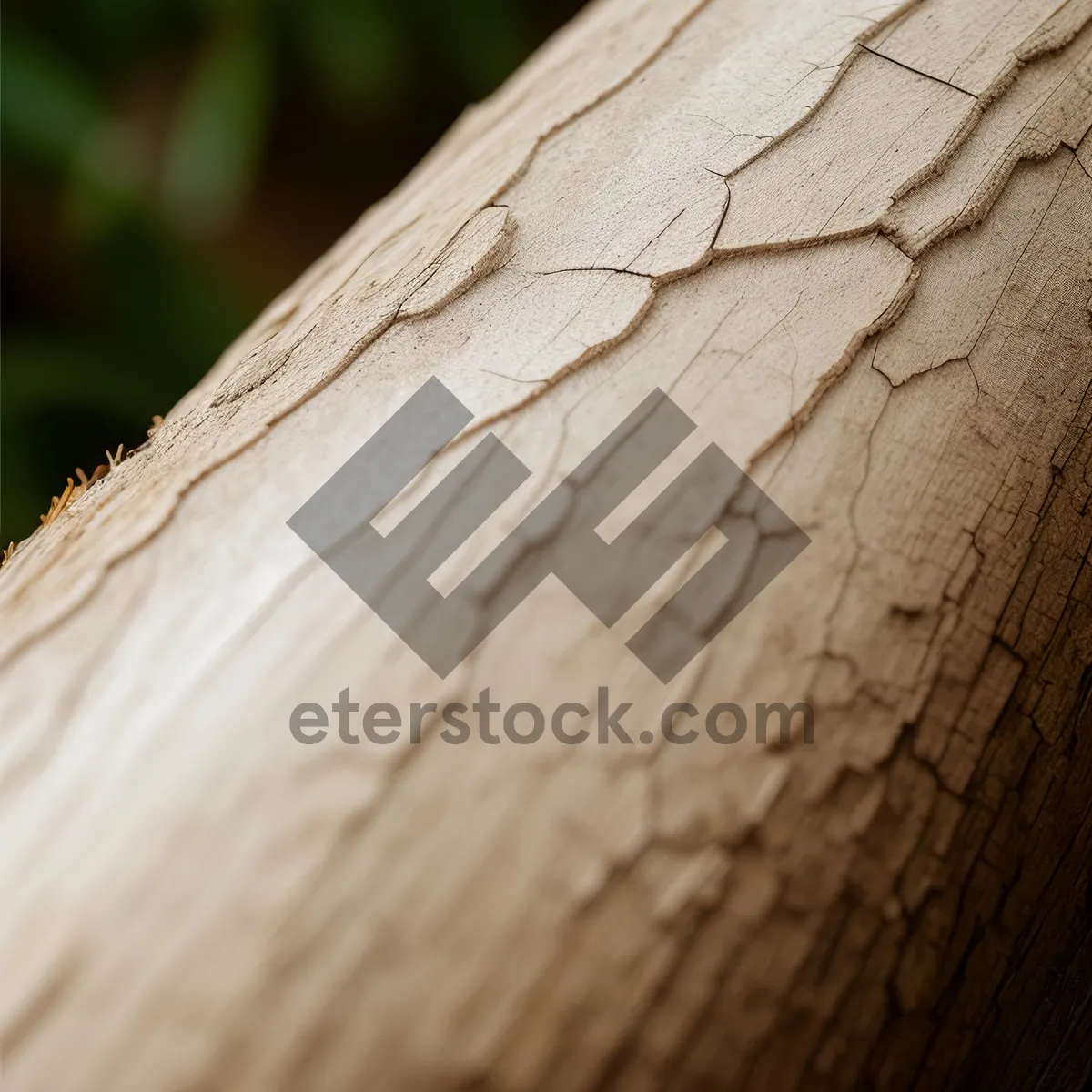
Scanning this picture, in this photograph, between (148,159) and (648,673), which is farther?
(148,159)

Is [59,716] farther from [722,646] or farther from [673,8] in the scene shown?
[673,8]

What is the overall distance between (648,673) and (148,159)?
161 centimetres

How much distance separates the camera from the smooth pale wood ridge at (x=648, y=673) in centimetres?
37

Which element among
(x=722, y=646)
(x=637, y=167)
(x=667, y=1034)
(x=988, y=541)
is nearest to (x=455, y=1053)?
(x=667, y=1034)

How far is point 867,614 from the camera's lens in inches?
16.7

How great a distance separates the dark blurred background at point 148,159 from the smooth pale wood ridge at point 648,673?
106 cm

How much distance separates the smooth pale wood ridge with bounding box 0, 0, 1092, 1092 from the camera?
37 cm

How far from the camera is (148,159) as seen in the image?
169cm

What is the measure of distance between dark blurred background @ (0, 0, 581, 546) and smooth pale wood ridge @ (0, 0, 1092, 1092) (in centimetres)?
106

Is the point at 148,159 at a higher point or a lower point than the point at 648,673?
higher

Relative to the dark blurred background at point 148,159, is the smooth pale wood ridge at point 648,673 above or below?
below

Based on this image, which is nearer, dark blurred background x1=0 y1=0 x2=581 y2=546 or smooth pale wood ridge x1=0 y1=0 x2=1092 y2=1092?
smooth pale wood ridge x1=0 y1=0 x2=1092 y2=1092

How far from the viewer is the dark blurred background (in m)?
1.52

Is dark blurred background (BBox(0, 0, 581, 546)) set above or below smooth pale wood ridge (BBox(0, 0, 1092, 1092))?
above
